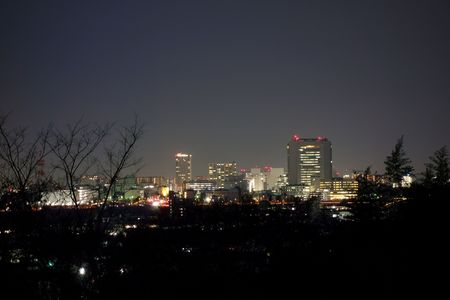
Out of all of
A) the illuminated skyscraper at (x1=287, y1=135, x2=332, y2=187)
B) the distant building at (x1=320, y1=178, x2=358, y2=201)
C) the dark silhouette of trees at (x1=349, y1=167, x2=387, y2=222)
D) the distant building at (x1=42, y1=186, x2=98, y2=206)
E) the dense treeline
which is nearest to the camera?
the dense treeline

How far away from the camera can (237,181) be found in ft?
421

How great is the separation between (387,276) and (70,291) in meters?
4.17

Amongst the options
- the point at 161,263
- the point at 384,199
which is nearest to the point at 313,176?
the point at 384,199

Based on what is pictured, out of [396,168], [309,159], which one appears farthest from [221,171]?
[396,168]

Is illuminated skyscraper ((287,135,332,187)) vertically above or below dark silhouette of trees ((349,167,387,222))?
above

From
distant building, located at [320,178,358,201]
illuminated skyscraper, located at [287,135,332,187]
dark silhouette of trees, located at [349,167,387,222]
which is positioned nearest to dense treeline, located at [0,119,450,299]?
dark silhouette of trees, located at [349,167,387,222]

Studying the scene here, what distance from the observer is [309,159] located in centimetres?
12081

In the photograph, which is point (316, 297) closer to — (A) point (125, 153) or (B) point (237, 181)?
(A) point (125, 153)

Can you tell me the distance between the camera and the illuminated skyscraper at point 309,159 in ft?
392

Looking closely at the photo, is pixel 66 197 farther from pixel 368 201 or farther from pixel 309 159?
pixel 309 159

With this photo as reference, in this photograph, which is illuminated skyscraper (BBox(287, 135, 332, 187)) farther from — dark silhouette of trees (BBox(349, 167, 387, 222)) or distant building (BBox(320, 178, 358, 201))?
dark silhouette of trees (BBox(349, 167, 387, 222))

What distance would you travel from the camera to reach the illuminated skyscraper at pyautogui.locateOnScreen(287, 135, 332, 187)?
11938 centimetres

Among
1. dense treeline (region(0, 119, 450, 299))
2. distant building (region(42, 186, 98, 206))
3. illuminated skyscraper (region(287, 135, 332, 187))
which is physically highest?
illuminated skyscraper (region(287, 135, 332, 187))

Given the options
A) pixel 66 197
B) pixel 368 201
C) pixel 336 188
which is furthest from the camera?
pixel 336 188
